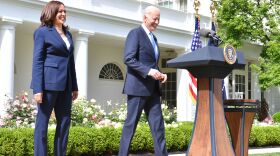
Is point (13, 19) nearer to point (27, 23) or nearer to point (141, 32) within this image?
point (27, 23)

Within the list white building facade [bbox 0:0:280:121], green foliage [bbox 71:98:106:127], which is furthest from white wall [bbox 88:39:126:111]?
green foliage [bbox 71:98:106:127]

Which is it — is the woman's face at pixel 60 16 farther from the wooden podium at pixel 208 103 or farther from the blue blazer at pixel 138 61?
the wooden podium at pixel 208 103

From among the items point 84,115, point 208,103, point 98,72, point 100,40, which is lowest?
point 84,115

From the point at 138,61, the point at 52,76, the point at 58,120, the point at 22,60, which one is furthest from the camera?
the point at 22,60

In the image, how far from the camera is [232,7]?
1944 centimetres

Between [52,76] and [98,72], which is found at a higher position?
[98,72]

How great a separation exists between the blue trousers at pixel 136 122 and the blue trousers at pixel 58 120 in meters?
0.68

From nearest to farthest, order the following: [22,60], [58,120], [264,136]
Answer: [58,120]
[264,136]
[22,60]

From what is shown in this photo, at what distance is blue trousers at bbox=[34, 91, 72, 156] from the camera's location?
Answer: 4742 mm

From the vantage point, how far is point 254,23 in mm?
19672

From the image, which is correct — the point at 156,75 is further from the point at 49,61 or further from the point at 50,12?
the point at 50,12

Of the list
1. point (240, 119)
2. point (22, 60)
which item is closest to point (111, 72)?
point (22, 60)

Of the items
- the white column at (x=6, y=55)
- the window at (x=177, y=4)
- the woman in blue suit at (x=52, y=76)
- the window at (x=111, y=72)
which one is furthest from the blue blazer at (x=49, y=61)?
the window at (x=177, y=4)

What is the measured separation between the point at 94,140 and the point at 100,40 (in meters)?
9.59
